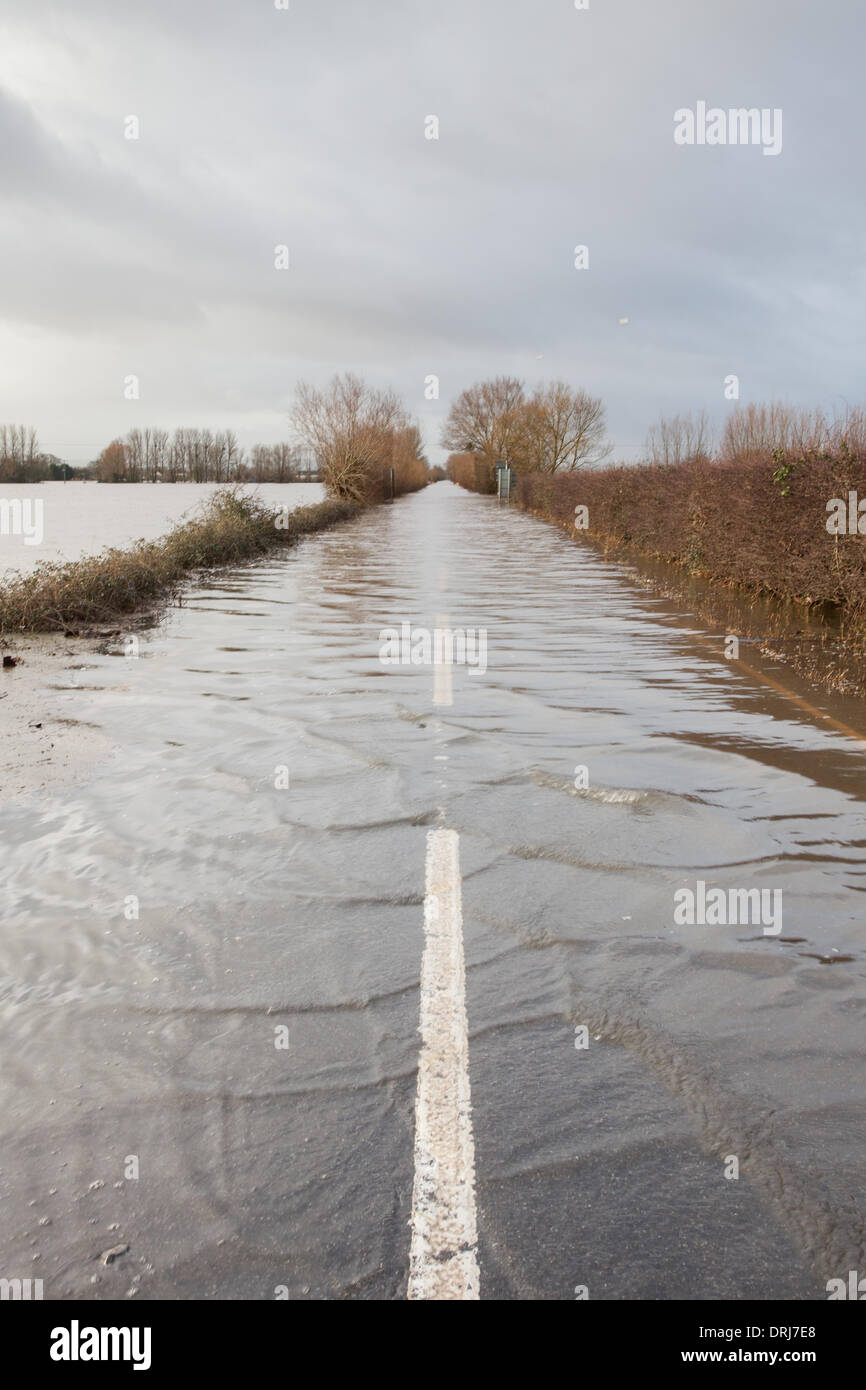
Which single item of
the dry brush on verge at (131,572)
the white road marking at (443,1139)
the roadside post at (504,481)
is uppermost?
the roadside post at (504,481)

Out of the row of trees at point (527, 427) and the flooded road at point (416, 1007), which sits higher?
the row of trees at point (527, 427)

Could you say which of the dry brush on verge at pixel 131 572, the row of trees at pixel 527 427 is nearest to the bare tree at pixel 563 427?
the row of trees at pixel 527 427

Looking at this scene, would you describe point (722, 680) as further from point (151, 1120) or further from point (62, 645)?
point (151, 1120)

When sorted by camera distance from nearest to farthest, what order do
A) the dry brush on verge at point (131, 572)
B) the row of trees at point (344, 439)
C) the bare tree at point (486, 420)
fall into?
the dry brush on verge at point (131, 572) → the row of trees at point (344, 439) → the bare tree at point (486, 420)

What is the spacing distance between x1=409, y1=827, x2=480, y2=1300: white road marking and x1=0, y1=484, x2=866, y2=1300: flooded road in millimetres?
36

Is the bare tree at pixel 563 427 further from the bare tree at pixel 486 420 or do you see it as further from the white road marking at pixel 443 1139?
the white road marking at pixel 443 1139

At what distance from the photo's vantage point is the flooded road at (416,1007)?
101 inches

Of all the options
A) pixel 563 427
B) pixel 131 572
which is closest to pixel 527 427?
pixel 563 427

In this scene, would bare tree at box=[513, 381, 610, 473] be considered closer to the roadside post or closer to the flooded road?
the roadside post

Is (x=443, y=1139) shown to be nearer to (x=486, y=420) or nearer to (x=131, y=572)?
(x=131, y=572)

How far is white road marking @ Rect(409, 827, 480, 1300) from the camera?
2.47 m

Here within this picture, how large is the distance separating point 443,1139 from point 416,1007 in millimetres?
795

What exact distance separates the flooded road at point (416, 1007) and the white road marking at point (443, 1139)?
36mm
